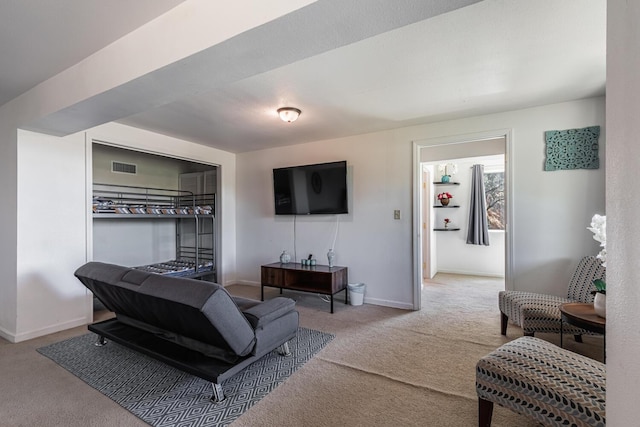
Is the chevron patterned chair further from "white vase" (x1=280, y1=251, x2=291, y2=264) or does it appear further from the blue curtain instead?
the blue curtain

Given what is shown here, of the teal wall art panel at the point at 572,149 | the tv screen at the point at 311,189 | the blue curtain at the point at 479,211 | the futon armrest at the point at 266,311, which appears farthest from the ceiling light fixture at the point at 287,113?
the blue curtain at the point at 479,211

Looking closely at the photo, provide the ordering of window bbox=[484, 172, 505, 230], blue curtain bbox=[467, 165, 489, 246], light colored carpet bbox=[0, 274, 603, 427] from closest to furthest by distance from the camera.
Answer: light colored carpet bbox=[0, 274, 603, 427]
blue curtain bbox=[467, 165, 489, 246]
window bbox=[484, 172, 505, 230]

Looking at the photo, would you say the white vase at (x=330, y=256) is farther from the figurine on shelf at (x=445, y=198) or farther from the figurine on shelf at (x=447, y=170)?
the figurine on shelf at (x=447, y=170)

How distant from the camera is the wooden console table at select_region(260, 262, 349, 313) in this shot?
152 inches

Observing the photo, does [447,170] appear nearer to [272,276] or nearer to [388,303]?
[388,303]

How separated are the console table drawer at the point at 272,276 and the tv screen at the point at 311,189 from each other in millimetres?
913

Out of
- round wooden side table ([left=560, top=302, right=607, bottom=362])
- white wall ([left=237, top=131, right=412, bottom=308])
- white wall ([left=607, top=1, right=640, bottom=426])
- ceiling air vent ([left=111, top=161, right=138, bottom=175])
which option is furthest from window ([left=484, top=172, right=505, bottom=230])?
ceiling air vent ([left=111, top=161, right=138, bottom=175])

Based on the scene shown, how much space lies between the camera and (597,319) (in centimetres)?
195

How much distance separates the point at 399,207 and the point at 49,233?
3.97 metres

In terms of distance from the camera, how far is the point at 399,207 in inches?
153

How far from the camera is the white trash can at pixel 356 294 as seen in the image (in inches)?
155

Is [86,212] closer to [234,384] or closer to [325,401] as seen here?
[234,384]

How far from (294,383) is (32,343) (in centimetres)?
267

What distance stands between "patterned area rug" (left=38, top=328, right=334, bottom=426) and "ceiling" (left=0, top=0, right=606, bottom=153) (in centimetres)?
205
